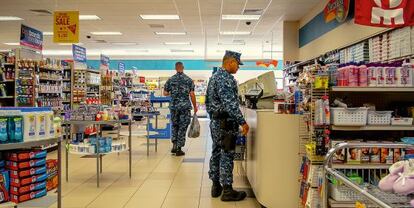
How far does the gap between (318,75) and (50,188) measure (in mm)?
2432

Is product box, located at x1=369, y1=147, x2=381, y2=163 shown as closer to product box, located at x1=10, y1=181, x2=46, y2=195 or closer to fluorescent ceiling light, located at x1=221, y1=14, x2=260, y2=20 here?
product box, located at x1=10, y1=181, x2=46, y2=195

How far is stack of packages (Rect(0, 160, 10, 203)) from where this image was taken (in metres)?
2.91

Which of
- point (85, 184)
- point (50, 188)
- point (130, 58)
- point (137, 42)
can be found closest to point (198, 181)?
point (85, 184)

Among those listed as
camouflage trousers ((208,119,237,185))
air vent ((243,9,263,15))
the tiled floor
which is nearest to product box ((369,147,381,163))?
the tiled floor

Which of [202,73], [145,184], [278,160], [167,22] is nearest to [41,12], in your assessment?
[167,22]

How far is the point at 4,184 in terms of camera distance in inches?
115

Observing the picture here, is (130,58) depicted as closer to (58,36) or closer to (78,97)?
(78,97)

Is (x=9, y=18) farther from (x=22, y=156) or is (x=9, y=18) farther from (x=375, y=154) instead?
(x=375, y=154)

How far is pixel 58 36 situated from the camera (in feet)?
30.8

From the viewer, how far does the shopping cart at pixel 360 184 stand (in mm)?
1815

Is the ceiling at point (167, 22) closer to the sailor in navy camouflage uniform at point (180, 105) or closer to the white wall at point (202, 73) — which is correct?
the sailor in navy camouflage uniform at point (180, 105)

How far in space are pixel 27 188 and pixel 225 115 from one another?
7.64 feet

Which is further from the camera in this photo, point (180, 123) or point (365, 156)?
point (180, 123)

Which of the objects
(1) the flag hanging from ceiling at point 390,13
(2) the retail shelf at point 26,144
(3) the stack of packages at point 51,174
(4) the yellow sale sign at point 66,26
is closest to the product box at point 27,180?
(3) the stack of packages at point 51,174
